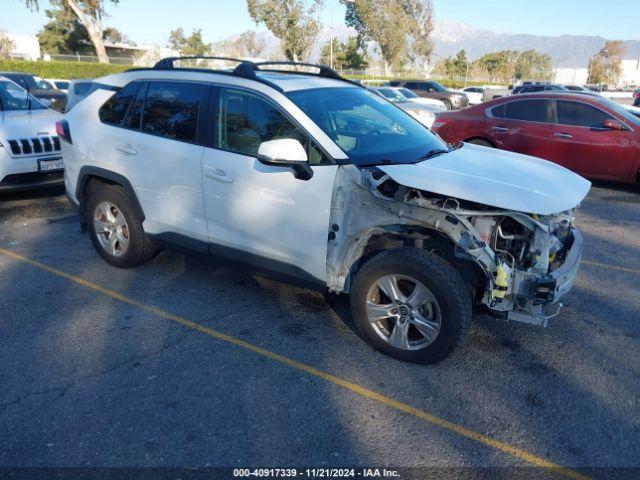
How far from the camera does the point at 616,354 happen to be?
3.71 m

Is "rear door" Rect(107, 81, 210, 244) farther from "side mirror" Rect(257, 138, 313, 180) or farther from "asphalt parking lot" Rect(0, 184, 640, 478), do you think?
"side mirror" Rect(257, 138, 313, 180)

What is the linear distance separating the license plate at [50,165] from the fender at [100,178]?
7.62ft

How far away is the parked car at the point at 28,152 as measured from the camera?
6809mm

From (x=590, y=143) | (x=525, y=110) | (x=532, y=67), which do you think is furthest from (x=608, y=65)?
(x=590, y=143)

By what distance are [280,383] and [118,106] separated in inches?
121

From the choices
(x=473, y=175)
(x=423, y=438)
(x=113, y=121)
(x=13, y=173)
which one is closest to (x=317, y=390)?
(x=423, y=438)

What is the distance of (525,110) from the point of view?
905 cm

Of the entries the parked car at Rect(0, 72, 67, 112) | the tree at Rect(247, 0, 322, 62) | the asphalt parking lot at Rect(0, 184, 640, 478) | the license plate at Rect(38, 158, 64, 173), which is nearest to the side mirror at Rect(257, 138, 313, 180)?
the asphalt parking lot at Rect(0, 184, 640, 478)

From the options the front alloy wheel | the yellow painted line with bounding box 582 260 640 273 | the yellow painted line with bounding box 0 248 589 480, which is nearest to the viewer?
the yellow painted line with bounding box 0 248 589 480

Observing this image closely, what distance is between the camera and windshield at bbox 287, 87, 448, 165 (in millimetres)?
3836

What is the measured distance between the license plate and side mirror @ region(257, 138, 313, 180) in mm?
4742

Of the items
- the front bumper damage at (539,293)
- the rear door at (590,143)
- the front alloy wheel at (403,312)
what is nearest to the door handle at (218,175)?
the front alloy wheel at (403,312)

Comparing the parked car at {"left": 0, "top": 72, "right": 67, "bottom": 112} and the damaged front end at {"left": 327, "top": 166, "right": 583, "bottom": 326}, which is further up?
the damaged front end at {"left": 327, "top": 166, "right": 583, "bottom": 326}

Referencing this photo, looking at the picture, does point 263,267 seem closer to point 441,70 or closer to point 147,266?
point 147,266
